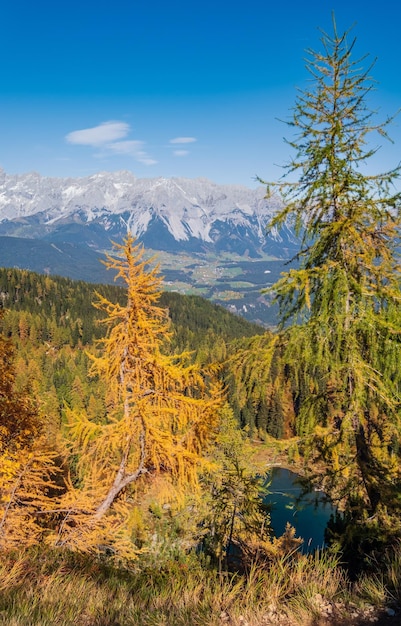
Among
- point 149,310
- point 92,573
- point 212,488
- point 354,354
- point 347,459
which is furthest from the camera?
point 212,488

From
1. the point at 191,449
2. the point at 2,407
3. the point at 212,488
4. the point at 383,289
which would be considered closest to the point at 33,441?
the point at 2,407

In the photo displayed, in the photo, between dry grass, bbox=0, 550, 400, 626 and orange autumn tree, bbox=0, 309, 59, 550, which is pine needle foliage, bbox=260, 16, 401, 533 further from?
orange autumn tree, bbox=0, 309, 59, 550

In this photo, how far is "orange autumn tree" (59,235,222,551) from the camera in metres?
12.4

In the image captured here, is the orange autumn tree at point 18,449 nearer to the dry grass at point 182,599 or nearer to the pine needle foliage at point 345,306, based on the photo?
the dry grass at point 182,599

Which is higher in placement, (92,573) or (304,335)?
(304,335)

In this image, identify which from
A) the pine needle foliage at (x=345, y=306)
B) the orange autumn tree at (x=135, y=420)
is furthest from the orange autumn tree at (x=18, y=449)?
the pine needle foliage at (x=345, y=306)

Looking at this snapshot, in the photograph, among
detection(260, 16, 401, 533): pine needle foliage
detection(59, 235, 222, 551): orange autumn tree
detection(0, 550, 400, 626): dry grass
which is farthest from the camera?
detection(59, 235, 222, 551): orange autumn tree

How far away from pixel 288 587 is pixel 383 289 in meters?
6.10

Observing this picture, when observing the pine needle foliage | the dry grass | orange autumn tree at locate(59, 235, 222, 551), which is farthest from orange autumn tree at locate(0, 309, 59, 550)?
the pine needle foliage

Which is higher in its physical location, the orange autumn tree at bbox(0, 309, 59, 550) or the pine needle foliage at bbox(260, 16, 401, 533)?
the pine needle foliage at bbox(260, 16, 401, 533)

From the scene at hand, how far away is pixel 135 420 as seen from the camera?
12.4 m

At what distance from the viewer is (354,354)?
7.73 metres

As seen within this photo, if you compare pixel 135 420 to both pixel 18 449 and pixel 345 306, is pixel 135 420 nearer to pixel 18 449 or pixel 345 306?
pixel 18 449

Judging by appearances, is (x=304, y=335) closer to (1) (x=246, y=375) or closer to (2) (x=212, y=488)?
(1) (x=246, y=375)
